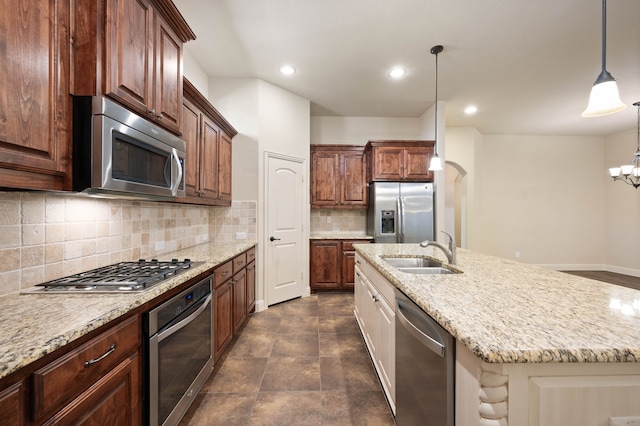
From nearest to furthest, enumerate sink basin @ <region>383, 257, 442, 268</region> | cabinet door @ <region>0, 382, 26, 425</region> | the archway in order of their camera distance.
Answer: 1. cabinet door @ <region>0, 382, 26, 425</region>
2. sink basin @ <region>383, 257, 442, 268</region>
3. the archway

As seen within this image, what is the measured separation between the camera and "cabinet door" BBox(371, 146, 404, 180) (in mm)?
4348

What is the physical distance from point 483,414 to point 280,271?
316cm

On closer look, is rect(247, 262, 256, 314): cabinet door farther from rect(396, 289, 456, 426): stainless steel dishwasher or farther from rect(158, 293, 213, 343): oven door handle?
rect(396, 289, 456, 426): stainless steel dishwasher

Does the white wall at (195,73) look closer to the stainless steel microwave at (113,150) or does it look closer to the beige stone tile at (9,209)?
the stainless steel microwave at (113,150)

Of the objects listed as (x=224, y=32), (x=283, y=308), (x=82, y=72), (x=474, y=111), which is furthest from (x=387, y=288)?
(x=474, y=111)

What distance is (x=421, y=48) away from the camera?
2.88 m

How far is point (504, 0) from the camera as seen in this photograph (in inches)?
87.0

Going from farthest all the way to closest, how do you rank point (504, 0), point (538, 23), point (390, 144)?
point (390, 144)
point (538, 23)
point (504, 0)

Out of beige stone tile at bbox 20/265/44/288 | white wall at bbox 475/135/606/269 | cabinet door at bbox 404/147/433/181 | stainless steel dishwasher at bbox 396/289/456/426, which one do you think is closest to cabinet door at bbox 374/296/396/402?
stainless steel dishwasher at bbox 396/289/456/426

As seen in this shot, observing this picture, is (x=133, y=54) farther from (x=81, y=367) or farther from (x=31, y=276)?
(x=81, y=367)

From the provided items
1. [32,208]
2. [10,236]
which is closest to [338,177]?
[32,208]

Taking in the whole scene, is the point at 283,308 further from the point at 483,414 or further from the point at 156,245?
the point at 483,414

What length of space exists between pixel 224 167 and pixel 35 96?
220 cm

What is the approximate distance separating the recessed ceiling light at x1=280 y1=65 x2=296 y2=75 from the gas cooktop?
2.68 meters
